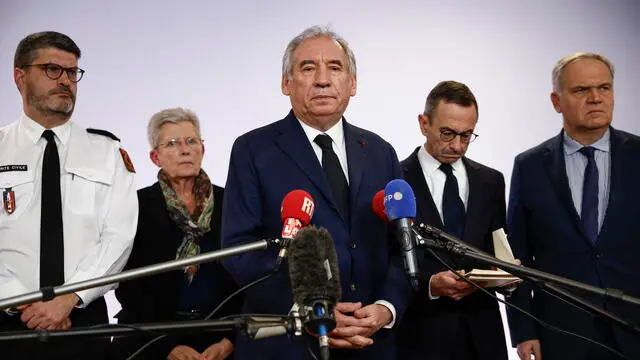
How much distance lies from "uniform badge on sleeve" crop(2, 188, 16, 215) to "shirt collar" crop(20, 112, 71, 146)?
254mm

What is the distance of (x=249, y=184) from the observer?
9.01ft

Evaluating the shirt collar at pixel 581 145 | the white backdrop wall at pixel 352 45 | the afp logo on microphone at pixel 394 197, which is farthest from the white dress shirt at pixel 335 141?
the white backdrop wall at pixel 352 45

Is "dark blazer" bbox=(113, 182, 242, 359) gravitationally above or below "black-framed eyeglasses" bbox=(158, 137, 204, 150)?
below

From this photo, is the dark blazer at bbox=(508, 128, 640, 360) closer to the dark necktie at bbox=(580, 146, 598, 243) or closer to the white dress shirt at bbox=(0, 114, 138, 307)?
the dark necktie at bbox=(580, 146, 598, 243)

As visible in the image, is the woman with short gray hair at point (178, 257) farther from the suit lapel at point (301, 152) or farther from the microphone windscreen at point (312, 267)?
the microphone windscreen at point (312, 267)

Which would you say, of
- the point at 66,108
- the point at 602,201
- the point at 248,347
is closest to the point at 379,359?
the point at 248,347

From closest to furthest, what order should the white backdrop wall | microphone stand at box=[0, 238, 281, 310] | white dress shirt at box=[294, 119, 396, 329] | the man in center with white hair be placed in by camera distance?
1. microphone stand at box=[0, 238, 281, 310]
2. the man in center with white hair
3. white dress shirt at box=[294, 119, 396, 329]
4. the white backdrop wall

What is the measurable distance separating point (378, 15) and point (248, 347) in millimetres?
2816

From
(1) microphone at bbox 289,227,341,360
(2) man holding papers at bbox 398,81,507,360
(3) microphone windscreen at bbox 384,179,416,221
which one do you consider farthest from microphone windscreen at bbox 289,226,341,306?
(2) man holding papers at bbox 398,81,507,360

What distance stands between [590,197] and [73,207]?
7.03 ft

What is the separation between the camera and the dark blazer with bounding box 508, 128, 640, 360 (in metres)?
3.29

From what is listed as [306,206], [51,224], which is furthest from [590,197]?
[51,224]

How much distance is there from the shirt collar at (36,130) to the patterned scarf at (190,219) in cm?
56

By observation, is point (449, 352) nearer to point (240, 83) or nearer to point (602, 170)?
point (602, 170)
